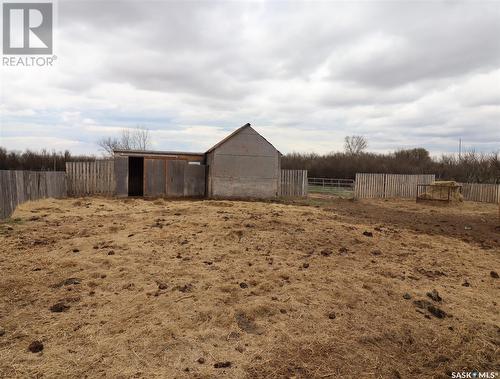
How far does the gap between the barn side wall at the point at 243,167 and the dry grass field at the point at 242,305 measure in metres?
12.2

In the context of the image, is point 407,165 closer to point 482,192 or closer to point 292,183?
point 482,192

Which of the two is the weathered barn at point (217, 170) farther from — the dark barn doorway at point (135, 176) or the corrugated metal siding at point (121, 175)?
the dark barn doorway at point (135, 176)

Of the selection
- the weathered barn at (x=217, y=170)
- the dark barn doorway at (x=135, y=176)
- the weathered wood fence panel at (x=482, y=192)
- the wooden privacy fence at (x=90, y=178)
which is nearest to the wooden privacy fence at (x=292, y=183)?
the weathered barn at (x=217, y=170)

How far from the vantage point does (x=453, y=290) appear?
5770mm

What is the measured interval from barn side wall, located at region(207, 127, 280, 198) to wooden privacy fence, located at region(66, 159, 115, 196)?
5353mm

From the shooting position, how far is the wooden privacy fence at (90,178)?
64.8 ft

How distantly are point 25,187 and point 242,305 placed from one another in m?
11.4

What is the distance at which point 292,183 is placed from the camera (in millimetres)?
24594

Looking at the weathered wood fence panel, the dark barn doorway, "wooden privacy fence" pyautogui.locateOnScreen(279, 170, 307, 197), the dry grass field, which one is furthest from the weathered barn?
the weathered wood fence panel

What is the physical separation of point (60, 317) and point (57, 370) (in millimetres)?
1172

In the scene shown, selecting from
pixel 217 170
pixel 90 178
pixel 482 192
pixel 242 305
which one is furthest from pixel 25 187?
pixel 482 192

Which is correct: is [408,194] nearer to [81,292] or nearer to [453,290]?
[453,290]

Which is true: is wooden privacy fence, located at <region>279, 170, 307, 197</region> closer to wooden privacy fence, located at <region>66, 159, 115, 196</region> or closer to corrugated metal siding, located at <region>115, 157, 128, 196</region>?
corrugated metal siding, located at <region>115, 157, 128, 196</region>

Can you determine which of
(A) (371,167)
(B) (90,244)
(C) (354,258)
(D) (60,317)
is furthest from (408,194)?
(D) (60,317)
